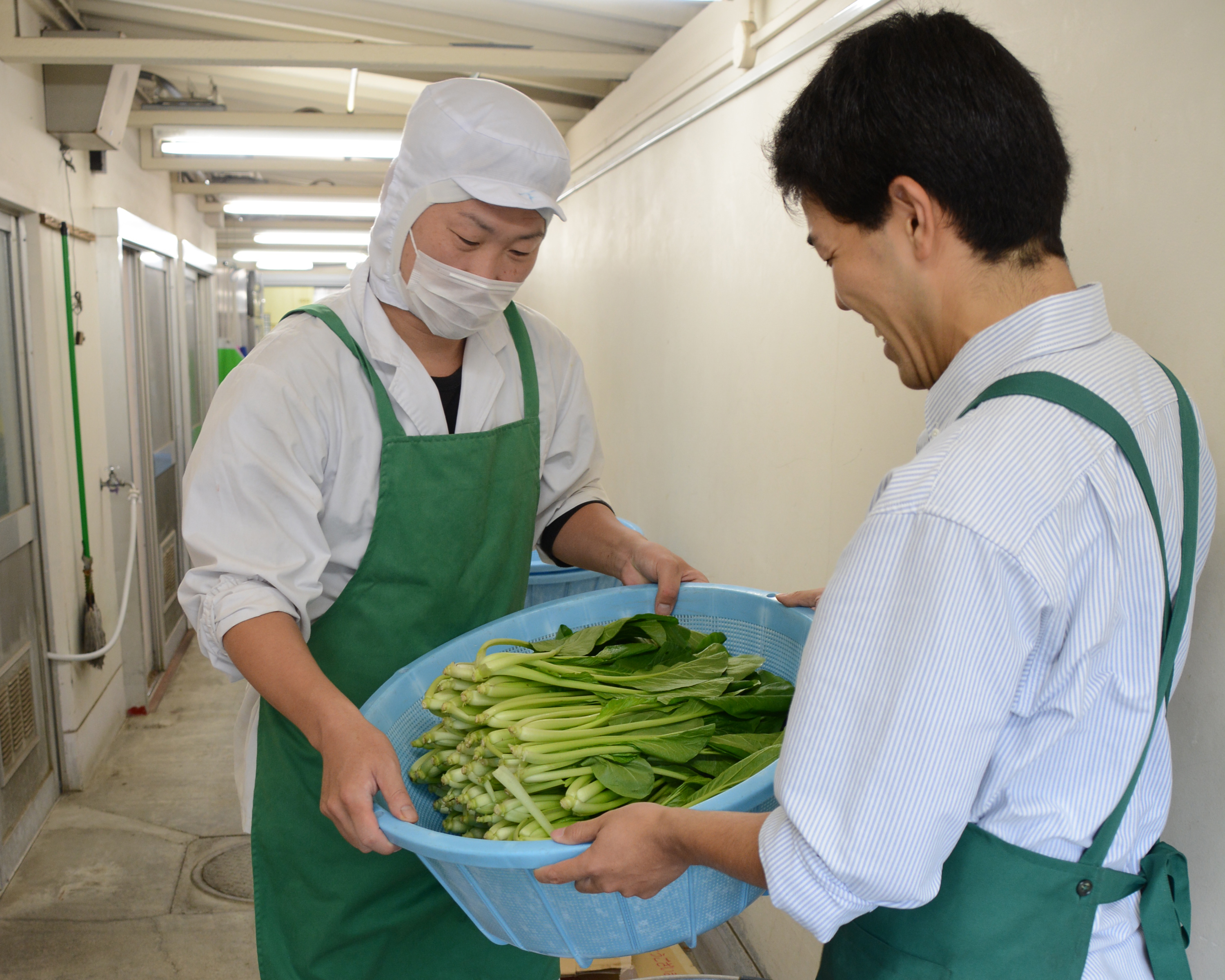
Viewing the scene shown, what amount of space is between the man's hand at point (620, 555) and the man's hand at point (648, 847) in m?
0.57

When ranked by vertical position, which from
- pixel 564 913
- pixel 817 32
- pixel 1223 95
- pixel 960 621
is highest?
pixel 817 32

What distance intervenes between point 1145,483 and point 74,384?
4083 mm

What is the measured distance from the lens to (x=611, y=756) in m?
1.29

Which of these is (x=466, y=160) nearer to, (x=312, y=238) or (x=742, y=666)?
(x=742, y=666)

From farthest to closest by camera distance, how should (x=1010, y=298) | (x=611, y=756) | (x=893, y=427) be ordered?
(x=893, y=427) → (x=611, y=756) → (x=1010, y=298)

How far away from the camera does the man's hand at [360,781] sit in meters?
1.16

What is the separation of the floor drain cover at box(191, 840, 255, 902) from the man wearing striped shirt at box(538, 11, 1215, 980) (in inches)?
A: 109

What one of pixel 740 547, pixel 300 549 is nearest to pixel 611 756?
pixel 300 549

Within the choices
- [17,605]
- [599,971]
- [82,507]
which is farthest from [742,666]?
[82,507]

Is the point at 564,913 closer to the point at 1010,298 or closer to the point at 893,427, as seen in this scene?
the point at 1010,298

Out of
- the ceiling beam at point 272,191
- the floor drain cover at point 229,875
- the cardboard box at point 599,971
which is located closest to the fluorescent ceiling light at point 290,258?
the ceiling beam at point 272,191

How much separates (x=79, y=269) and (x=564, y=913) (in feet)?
13.1

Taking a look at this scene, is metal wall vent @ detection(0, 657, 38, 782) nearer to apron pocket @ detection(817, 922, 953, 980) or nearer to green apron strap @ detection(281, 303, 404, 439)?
green apron strap @ detection(281, 303, 404, 439)

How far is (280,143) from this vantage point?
13.4 feet
